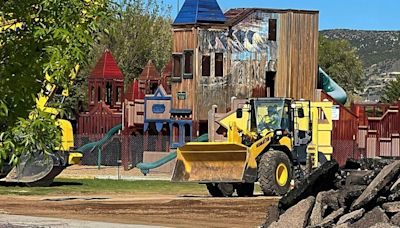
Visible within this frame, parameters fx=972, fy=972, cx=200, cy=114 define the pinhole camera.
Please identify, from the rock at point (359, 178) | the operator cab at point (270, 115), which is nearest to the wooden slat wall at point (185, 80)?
the operator cab at point (270, 115)

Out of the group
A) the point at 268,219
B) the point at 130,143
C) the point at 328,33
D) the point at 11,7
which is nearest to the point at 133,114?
the point at 130,143

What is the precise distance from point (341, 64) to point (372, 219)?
95.0 metres

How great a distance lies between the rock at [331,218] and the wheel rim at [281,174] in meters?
10.9

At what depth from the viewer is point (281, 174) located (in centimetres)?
2705

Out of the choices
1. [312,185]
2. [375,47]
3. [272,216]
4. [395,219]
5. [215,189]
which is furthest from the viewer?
[375,47]

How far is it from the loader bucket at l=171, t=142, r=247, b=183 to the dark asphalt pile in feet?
27.1

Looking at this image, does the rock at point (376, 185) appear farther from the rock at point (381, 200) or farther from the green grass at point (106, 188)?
the green grass at point (106, 188)

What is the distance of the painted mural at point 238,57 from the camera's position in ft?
154

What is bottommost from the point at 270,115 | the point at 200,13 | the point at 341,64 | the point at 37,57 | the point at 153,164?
the point at 153,164

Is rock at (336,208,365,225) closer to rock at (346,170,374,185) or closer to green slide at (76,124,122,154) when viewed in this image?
rock at (346,170,374,185)

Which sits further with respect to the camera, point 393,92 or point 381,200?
point 393,92

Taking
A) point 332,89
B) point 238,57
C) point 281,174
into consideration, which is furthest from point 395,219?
point 332,89

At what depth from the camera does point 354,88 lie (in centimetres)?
11056

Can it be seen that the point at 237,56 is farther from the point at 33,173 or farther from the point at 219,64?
the point at 33,173
